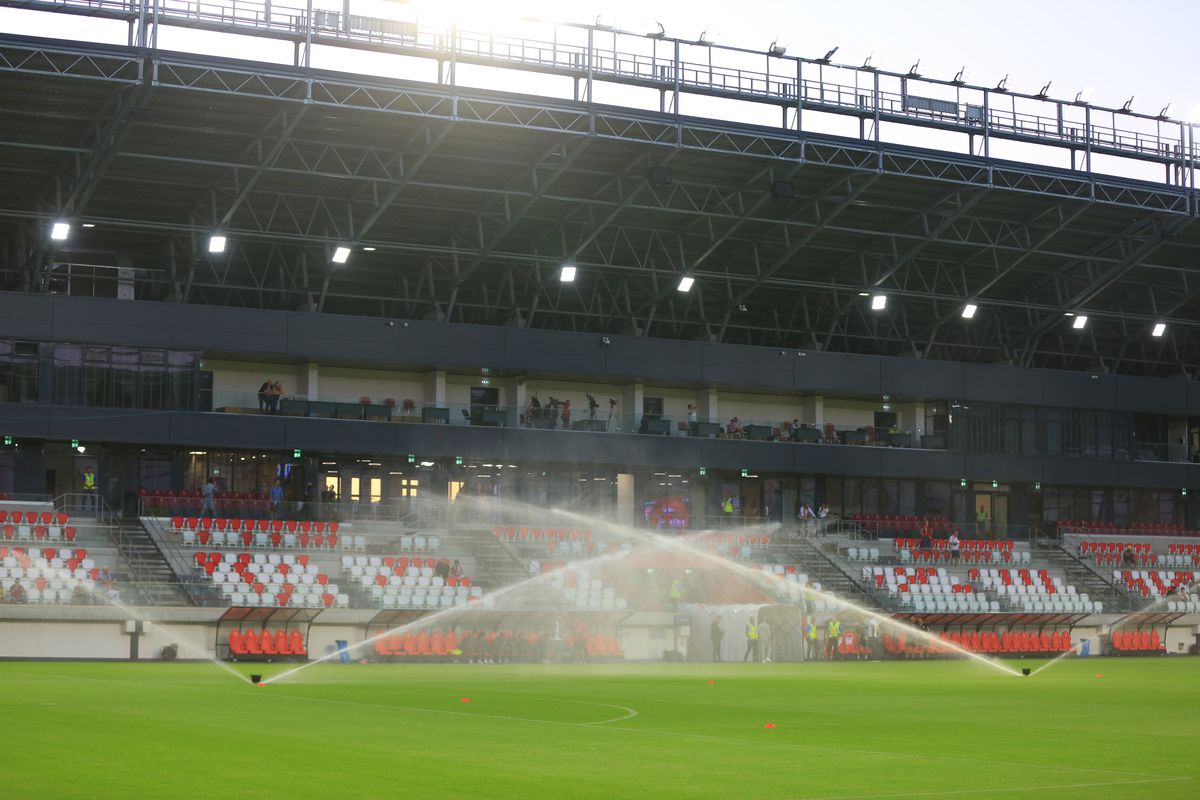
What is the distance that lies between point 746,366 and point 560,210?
15335 millimetres

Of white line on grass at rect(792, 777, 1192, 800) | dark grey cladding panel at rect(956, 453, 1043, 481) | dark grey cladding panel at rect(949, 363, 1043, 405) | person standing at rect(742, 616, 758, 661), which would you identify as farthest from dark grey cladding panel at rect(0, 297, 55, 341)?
white line on grass at rect(792, 777, 1192, 800)

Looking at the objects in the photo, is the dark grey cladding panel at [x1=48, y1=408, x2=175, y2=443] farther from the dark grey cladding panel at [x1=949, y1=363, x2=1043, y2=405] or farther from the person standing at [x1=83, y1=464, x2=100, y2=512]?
the dark grey cladding panel at [x1=949, y1=363, x2=1043, y2=405]

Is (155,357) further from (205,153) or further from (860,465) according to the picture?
(860,465)

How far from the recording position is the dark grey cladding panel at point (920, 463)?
3127 inches

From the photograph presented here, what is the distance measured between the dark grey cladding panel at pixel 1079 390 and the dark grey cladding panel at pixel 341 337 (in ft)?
121

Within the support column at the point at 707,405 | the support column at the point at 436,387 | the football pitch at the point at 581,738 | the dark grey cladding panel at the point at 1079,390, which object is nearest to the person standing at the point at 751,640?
the football pitch at the point at 581,738

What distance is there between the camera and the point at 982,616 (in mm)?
62000

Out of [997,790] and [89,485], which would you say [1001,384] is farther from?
[997,790]

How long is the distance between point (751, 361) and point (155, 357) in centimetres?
2917

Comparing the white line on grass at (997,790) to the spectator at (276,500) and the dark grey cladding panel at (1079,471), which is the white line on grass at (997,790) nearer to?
the spectator at (276,500)

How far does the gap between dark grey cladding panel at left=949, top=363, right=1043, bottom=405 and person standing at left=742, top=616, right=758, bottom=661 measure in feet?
103

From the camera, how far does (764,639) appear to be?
55094 mm

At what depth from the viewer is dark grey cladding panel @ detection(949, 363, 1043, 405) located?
81750mm

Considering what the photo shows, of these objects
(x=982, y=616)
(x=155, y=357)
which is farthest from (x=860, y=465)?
(x=155, y=357)
